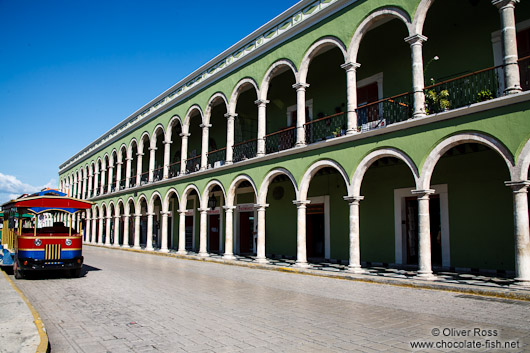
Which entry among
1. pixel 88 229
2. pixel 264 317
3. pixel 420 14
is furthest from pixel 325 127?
pixel 88 229

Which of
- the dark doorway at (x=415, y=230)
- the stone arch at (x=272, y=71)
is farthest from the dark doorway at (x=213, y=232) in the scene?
the dark doorway at (x=415, y=230)

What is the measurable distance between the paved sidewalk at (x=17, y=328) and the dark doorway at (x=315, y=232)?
38.8ft

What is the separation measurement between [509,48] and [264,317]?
7.97 metres

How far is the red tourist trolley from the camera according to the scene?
11.0m

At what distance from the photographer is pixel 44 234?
11.5 metres

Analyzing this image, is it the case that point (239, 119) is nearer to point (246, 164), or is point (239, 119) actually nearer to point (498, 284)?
point (246, 164)

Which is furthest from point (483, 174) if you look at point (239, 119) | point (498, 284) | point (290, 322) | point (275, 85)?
point (239, 119)

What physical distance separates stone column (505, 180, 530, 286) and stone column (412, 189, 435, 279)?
202cm

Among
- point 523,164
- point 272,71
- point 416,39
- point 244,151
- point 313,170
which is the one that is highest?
point 272,71

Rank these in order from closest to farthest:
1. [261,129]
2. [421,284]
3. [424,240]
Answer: [421,284]
[424,240]
[261,129]

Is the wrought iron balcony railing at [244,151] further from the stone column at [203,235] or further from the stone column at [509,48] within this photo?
the stone column at [509,48]

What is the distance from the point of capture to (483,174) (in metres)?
11.6

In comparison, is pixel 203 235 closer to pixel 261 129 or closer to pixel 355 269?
pixel 261 129

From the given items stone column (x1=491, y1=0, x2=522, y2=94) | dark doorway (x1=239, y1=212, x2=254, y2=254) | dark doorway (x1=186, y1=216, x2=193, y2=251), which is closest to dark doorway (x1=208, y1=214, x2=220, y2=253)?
dark doorway (x1=186, y1=216, x2=193, y2=251)
